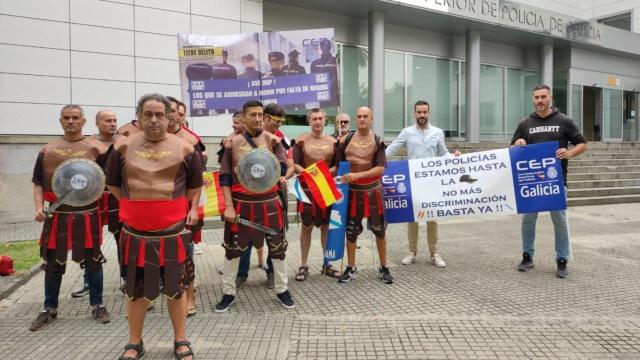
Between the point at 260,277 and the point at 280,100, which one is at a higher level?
the point at 280,100

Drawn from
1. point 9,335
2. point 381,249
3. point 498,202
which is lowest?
point 9,335

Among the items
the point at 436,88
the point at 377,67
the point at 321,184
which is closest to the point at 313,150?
the point at 321,184

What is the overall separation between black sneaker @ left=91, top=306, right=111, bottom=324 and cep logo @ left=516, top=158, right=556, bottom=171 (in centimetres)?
506

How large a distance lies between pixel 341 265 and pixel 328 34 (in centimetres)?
376

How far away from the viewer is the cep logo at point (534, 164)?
19.4 feet

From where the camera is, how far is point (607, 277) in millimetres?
5719

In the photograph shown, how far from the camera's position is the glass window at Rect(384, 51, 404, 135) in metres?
17.4

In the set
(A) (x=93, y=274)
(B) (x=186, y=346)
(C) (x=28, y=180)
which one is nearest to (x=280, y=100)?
(A) (x=93, y=274)

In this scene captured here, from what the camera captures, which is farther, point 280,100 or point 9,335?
point 280,100

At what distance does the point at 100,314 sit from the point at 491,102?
19579mm

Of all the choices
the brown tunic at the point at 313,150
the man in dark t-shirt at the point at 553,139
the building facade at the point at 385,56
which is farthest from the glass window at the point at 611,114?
the brown tunic at the point at 313,150

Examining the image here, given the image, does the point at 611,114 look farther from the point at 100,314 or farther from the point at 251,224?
the point at 100,314

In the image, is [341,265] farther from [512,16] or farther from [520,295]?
[512,16]

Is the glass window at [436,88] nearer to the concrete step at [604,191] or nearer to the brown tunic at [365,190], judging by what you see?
the concrete step at [604,191]
